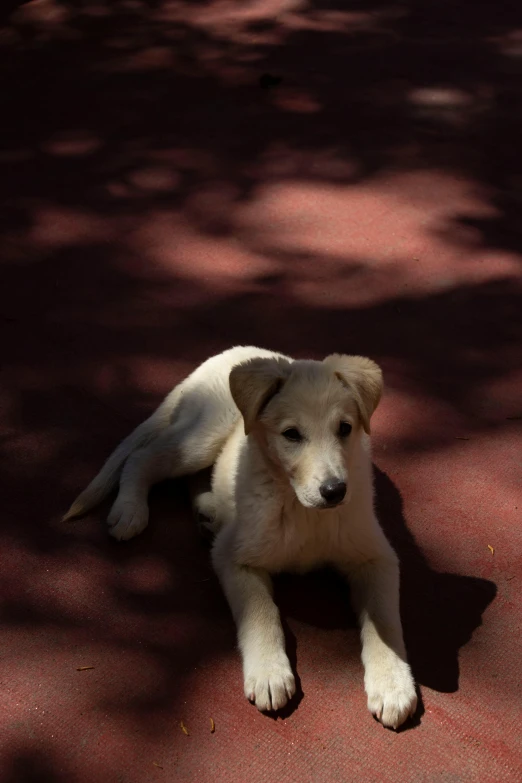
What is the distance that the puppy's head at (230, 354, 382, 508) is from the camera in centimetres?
338

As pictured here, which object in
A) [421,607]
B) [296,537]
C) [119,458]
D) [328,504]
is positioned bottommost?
[421,607]

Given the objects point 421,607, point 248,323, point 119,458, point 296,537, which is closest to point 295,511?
point 296,537

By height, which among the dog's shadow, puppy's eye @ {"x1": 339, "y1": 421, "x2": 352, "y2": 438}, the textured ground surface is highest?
puppy's eye @ {"x1": 339, "y1": 421, "x2": 352, "y2": 438}

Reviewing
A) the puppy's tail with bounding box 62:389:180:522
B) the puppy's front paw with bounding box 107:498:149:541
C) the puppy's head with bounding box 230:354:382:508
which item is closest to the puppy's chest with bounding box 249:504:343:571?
the puppy's head with bounding box 230:354:382:508

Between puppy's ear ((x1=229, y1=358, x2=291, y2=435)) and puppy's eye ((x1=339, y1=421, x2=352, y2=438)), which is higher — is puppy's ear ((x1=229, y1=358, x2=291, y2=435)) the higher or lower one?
the higher one

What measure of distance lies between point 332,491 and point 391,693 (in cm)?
71

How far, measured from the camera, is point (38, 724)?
3334 mm

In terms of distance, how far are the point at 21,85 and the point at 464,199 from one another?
3.77 meters

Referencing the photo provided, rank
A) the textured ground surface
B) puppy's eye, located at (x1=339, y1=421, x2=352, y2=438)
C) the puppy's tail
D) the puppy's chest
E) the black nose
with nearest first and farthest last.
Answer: the black nose
the textured ground surface
puppy's eye, located at (x1=339, y1=421, x2=352, y2=438)
the puppy's chest
the puppy's tail

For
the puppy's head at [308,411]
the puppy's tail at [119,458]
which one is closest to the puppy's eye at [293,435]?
the puppy's head at [308,411]

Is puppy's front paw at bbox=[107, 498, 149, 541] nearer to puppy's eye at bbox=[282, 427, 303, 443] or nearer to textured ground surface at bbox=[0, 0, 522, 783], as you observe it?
textured ground surface at bbox=[0, 0, 522, 783]

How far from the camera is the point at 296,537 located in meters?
3.69

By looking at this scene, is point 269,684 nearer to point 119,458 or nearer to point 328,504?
point 328,504

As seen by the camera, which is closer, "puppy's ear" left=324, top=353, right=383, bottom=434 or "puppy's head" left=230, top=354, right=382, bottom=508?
"puppy's head" left=230, top=354, right=382, bottom=508
